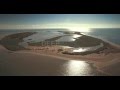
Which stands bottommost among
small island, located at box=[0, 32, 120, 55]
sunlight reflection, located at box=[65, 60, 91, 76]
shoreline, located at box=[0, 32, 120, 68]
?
sunlight reflection, located at box=[65, 60, 91, 76]

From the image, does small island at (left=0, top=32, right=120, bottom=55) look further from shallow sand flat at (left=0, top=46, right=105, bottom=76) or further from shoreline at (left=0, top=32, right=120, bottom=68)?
shallow sand flat at (left=0, top=46, right=105, bottom=76)

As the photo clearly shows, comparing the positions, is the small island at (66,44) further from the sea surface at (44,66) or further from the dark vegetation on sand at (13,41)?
the sea surface at (44,66)

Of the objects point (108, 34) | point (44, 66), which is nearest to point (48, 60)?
point (44, 66)

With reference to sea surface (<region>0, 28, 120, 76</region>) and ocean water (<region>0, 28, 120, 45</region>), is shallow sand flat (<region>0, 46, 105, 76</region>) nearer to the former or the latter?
sea surface (<region>0, 28, 120, 76</region>)

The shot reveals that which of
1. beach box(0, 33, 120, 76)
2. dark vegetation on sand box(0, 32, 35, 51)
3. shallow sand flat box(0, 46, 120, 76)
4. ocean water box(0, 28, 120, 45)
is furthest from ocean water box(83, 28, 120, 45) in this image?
dark vegetation on sand box(0, 32, 35, 51)

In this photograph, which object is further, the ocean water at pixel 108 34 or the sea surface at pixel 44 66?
the ocean water at pixel 108 34

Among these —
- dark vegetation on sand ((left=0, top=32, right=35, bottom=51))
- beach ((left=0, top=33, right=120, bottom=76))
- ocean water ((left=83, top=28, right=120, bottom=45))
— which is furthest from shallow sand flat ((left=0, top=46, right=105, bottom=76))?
ocean water ((left=83, top=28, right=120, bottom=45))

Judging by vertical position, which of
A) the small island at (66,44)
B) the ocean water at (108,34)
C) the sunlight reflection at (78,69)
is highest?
the ocean water at (108,34)

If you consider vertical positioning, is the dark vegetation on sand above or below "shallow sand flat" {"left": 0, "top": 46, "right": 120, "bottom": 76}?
above

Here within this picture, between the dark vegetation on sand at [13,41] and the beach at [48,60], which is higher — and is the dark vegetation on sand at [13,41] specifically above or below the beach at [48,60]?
above

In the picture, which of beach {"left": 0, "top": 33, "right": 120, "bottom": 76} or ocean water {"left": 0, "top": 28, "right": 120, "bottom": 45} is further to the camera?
ocean water {"left": 0, "top": 28, "right": 120, "bottom": 45}

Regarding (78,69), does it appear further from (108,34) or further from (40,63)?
(108,34)

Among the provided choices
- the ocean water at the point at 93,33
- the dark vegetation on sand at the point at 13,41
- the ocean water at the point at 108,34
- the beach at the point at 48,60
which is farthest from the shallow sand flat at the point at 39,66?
the ocean water at the point at 108,34
